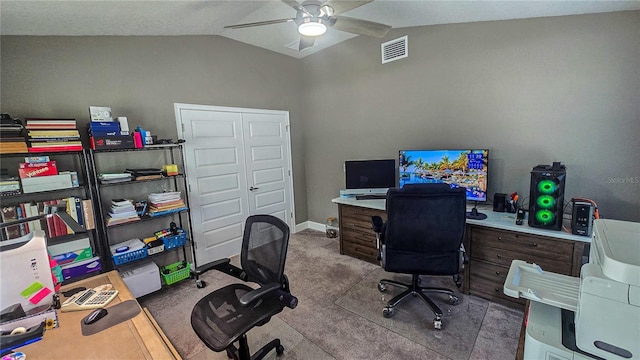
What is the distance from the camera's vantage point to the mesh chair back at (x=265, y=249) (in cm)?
163

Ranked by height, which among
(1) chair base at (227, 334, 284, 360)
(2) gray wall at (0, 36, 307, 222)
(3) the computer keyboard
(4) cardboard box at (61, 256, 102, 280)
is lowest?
(1) chair base at (227, 334, 284, 360)

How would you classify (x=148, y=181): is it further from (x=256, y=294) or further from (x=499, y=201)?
(x=499, y=201)

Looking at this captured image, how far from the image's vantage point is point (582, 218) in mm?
1879

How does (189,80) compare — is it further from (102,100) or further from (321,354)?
(321,354)

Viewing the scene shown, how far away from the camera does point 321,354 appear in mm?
1838

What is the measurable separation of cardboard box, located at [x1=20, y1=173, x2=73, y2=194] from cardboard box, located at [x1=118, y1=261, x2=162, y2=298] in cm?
96

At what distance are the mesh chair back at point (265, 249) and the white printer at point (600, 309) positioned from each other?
48.7 inches

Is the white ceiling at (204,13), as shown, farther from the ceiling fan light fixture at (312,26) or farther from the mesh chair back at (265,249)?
the mesh chair back at (265,249)

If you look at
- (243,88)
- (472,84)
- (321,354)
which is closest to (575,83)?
(472,84)

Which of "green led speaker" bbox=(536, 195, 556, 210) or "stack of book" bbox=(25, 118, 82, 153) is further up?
"stack of book" bbox=(25, 118, 82, 153)

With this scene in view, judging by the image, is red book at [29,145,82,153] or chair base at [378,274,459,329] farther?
chair base at [378,274,459,329]

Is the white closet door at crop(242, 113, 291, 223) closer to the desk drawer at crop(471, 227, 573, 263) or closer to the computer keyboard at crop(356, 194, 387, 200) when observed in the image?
the computer keyboard at crop(356, 194, 387, 200)

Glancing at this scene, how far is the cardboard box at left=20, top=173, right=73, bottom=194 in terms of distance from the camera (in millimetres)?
1932

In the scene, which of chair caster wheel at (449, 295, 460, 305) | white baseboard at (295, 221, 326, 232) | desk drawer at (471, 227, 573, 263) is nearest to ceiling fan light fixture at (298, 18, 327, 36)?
desk drawer at (471, 227, 573, 263)
